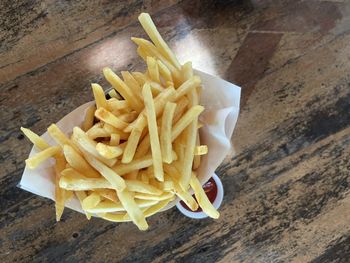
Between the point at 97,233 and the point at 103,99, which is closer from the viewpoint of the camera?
the point at 103,99

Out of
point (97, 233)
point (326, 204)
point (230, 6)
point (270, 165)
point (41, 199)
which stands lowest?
point (326, 204)

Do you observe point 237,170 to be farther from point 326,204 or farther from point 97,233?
point 97,233

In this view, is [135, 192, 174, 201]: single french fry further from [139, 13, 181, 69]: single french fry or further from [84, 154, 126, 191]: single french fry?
[139, 13, 181, 69]: single french fry

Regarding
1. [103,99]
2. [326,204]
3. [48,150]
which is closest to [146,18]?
[103,99]

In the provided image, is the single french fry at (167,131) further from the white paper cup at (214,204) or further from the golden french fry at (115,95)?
the white paper cup at (214,204)

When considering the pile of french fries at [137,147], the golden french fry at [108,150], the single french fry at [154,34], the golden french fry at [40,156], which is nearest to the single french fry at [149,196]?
the pile of french fries at [137,147]
